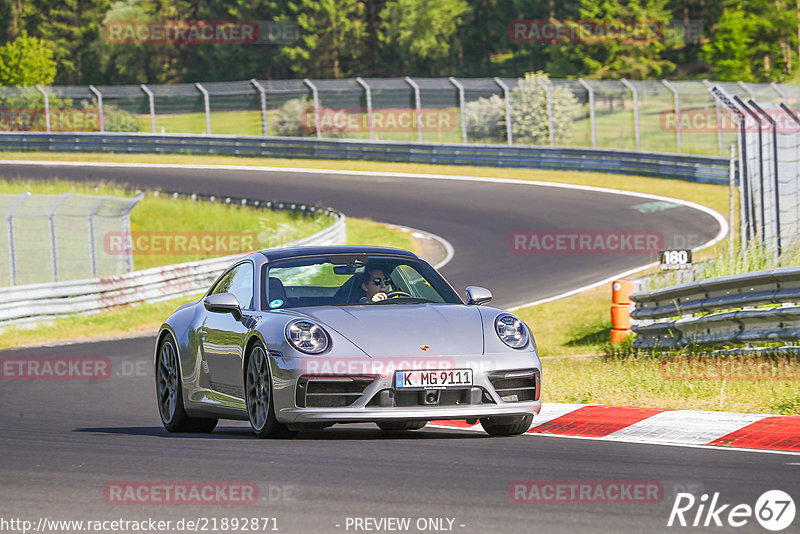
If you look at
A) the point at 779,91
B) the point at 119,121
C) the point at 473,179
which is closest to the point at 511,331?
the point at 473,179

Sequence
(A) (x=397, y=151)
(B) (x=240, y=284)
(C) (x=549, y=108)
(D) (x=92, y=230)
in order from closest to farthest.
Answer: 1. (B) (x=240, y=284)
2. (D) (x=92, y=230)
3. (C) (x=549, y=108)
4. (A) (x=397, y=151)

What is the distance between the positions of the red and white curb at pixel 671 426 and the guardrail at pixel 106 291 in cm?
1334

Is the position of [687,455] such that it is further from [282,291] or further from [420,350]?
[282,291]

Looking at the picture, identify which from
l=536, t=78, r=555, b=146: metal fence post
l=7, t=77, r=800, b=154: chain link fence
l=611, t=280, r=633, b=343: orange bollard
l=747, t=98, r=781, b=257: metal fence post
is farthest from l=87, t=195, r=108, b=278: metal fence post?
l=536, t=78, r=555, b=146: metal fence post

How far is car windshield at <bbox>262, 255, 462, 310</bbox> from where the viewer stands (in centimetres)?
884

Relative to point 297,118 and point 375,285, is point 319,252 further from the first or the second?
point 297,118

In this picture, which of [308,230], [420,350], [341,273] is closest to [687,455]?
[420,350]

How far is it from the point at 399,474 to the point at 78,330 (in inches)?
628

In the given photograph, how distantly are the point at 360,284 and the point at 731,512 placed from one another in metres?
3.99

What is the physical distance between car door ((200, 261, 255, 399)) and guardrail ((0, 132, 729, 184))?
88.2 ft

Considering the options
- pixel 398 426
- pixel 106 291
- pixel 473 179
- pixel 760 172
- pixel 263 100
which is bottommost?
pixel 106 291

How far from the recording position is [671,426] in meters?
8.46

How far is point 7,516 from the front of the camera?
5.74 metres

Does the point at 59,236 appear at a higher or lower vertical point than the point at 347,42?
lower
